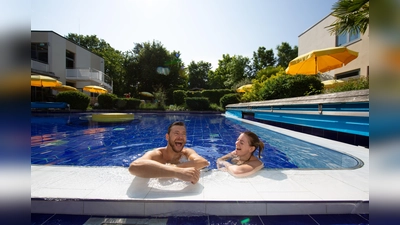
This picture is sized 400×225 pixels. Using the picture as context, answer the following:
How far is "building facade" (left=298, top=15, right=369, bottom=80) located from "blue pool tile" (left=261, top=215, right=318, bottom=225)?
36.5 ft

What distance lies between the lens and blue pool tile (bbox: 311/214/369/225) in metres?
1.81

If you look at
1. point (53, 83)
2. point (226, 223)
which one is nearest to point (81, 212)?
point (226, 223)

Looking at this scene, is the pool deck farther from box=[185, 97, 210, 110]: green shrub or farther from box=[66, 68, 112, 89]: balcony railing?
box=[66, 68, 112, 89]: balcony railing

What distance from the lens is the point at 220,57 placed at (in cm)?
4797

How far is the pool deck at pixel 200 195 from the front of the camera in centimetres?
191

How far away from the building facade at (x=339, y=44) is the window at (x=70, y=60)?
25407 millimetres

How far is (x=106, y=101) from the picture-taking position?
62.6 feet

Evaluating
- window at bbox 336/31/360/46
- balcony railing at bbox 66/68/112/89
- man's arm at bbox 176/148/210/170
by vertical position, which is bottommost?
man's arm at bbox 176/148/210/170

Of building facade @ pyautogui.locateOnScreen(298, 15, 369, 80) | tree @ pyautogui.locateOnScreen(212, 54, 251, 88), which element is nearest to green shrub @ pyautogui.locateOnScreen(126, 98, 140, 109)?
building facade @ pyautogui.locateOnScreen(298, 15, 369, 80)

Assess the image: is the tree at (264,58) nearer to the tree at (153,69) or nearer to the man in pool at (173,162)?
the tree at (153,69)

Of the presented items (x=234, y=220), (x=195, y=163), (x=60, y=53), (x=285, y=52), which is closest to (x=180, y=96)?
(x=60, y=53)

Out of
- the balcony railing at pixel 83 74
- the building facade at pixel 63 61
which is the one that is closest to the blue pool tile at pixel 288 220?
the building facade at pixel 63 61

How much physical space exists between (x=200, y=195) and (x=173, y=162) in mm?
1212

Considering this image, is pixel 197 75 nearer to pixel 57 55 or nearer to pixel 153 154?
pixel 57 55
